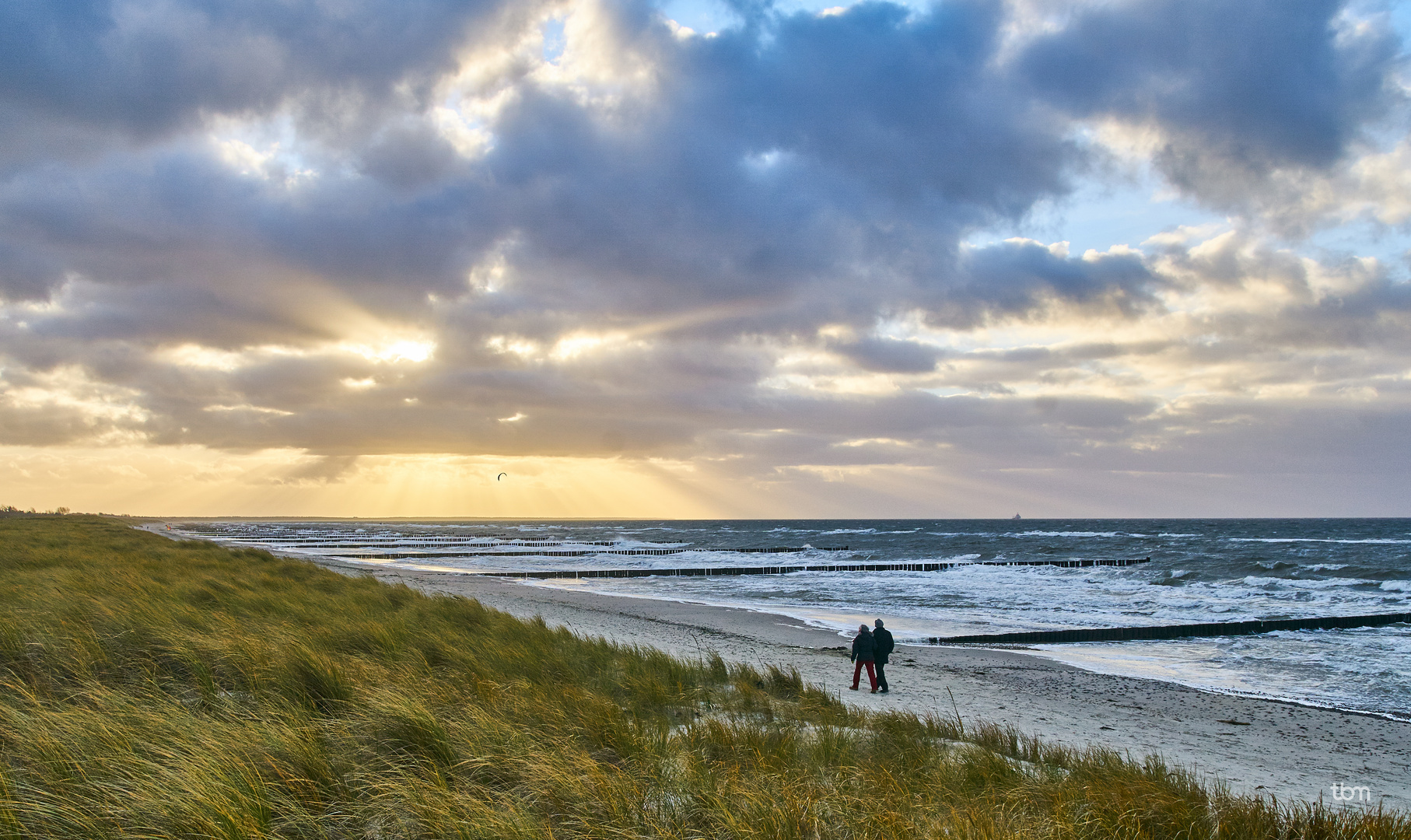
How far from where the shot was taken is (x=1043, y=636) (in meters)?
22.2

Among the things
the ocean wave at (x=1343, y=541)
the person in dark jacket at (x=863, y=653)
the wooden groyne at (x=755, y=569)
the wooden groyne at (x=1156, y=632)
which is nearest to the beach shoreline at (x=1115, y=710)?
the person in dark jacket at (x=863, y=653)

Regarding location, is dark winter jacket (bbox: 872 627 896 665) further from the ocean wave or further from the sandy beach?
the ocean wave

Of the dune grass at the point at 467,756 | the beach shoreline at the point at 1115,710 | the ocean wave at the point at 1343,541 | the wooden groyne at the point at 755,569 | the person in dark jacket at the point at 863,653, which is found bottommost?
the wooden groyne at the point at 755,569

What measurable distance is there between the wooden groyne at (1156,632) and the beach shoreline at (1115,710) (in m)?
1.66

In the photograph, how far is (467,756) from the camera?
225 inches

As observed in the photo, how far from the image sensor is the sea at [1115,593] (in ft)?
58.1

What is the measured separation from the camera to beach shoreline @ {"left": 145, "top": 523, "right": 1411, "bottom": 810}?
1012cm

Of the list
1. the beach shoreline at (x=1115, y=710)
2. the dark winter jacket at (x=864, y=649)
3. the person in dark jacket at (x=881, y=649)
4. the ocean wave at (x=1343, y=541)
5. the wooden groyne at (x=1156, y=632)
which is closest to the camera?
the beach shoreline at (x=1115, y=710)

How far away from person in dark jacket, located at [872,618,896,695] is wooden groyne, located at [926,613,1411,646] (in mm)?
7649

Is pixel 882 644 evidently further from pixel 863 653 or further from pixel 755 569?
pixel 755 569

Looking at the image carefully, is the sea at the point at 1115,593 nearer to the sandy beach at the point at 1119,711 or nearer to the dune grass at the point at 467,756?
the sandy beach at the point at 1119,711

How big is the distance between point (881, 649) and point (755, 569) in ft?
134

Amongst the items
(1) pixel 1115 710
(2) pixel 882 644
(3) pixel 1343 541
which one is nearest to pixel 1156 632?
(1) pixel 1115 710

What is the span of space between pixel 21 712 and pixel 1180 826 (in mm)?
8808
